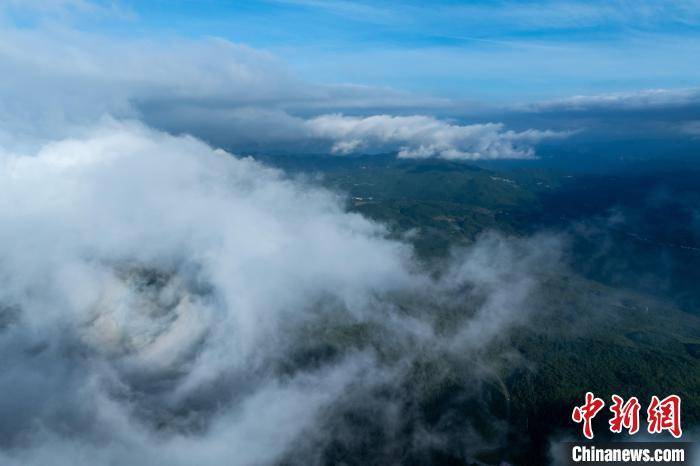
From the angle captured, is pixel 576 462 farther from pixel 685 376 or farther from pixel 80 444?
pixel 80 444

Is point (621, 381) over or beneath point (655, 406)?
beneath

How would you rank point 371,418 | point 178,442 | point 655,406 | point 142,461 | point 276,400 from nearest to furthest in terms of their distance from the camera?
point 655,406 < point 142,461 < point 178,442 < point 371,418 < point 276,400

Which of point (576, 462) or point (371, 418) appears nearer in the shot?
point (576, 462)

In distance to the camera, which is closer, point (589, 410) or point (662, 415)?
point (662, 415)

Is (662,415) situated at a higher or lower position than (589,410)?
lower

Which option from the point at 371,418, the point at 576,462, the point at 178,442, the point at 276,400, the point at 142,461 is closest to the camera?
the point at 576,462

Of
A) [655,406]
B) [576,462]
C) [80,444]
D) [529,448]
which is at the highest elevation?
[655,406]

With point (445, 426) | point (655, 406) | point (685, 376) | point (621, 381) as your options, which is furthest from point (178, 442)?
point (685, 376)

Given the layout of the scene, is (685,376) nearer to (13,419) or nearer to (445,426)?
(445,426)

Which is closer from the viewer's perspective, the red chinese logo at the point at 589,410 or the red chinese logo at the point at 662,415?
the red chinese logo at the point at 662,415

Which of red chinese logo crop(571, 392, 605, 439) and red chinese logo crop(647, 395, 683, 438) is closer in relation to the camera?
red chinese logo crop(647, 395, 683, 438)
